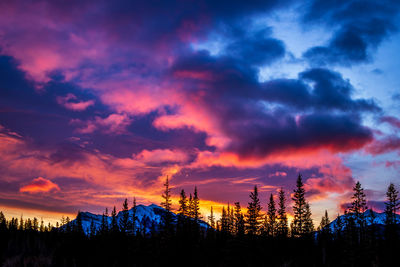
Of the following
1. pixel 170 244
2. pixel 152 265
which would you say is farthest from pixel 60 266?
pixel 170 244

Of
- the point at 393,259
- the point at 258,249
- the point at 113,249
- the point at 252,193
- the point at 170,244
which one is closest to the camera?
Result: the point at 393,259

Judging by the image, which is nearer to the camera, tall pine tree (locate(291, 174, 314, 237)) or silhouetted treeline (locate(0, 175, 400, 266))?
silhouetted treeline (locate(0, 175, 400, 266))

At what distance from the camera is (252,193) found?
2004 inches

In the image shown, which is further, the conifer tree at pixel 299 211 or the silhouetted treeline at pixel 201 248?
the conifer tree at pixel 299 211

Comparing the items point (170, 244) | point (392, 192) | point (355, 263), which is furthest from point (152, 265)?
point (392, 192)

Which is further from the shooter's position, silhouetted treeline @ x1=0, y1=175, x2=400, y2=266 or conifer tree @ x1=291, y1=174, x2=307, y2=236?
conifer tree @ x1=291, y1=174, x2=307, y2=236

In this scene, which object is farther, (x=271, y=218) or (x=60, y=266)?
(x=271, y=218)

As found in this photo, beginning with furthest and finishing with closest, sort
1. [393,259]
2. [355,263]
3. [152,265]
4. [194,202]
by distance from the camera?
[194,202]
[393,259]
[152,265]
[355,263]

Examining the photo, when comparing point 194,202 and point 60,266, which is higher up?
point 194,202

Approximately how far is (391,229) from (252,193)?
2284 centimetres

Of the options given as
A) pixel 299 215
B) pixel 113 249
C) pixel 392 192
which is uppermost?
pixel 392 192

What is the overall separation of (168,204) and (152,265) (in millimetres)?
22243

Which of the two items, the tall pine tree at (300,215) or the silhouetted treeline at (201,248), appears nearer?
the silhouetted treeline at (201,248)

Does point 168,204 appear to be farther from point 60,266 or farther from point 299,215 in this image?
point 60,266
